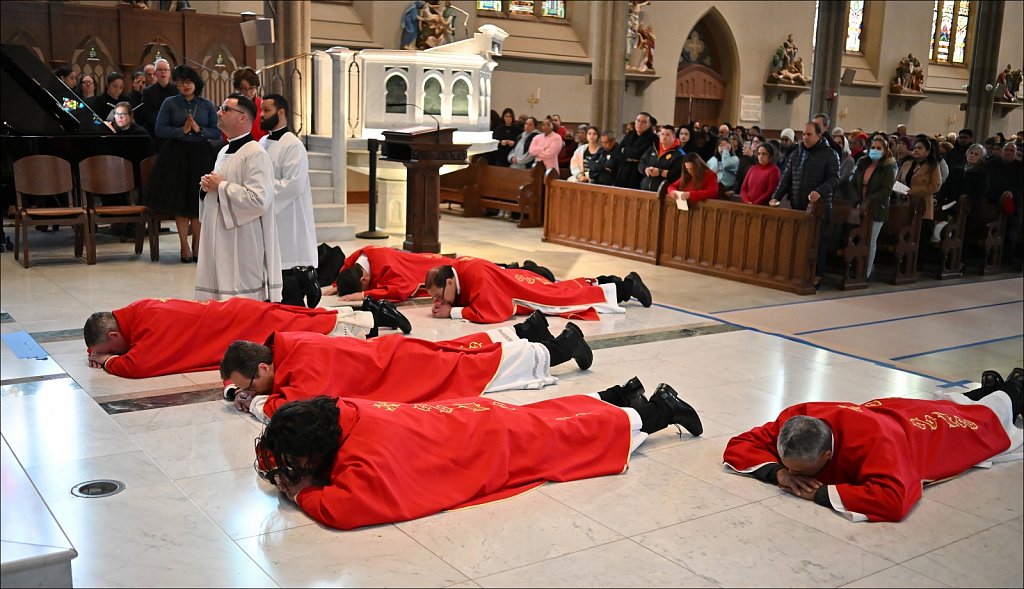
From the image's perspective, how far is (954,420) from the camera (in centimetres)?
402

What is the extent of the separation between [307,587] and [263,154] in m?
3.51

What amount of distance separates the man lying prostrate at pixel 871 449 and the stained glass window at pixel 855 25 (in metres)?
20.6

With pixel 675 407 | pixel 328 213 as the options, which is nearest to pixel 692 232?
pixel 328 213

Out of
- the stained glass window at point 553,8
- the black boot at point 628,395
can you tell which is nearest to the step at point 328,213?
the black boot at point 628,395

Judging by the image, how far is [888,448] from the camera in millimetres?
3553

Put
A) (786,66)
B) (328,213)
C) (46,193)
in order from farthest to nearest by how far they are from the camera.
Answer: (786,66)
(328,213)
(46,193)

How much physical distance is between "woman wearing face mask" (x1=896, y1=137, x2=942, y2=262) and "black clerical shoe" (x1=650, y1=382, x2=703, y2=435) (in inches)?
245

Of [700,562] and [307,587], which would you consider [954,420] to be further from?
[307,587]

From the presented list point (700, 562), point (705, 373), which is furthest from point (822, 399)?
point (700, 562)

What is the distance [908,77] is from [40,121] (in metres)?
20.6

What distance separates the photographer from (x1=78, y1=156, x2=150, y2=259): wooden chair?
852cm

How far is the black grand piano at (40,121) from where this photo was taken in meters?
8.66

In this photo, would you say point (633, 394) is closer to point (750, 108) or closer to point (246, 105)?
point (246, 105)

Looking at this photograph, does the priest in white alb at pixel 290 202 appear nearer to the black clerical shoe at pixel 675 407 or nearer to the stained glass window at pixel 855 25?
the black clerical shoe at pixel 675 407
